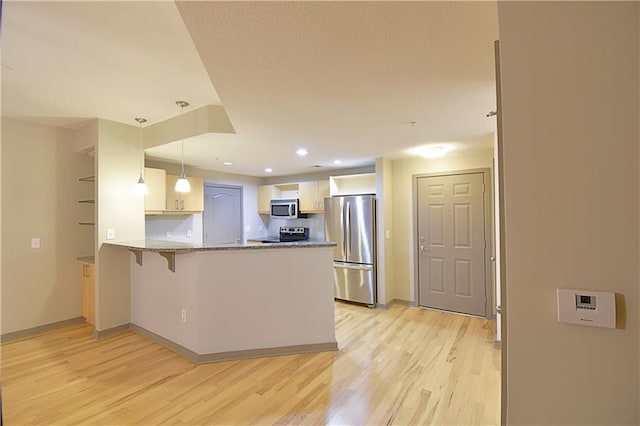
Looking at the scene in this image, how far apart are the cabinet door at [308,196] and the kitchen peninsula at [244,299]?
244 cm

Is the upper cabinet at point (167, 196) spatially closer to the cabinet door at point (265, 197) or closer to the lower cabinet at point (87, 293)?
the lower cabinet at point (87, 293)

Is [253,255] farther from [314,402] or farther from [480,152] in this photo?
[480,152]

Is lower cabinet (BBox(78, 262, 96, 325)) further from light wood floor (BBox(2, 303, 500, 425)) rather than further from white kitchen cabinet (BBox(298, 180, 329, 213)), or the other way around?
white kitchen cabinet (BBox(298, 180, 329, 213))

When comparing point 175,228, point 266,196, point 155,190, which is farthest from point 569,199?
point 266,196

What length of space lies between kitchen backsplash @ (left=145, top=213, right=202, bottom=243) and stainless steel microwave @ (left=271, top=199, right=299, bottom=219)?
1412 mm

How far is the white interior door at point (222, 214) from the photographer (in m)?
5.34

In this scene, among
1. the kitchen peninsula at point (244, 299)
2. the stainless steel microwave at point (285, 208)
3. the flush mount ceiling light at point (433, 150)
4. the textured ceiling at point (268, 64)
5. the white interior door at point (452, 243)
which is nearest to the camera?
the textured ceiling at point (268, 64)

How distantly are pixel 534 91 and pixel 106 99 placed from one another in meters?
3.26

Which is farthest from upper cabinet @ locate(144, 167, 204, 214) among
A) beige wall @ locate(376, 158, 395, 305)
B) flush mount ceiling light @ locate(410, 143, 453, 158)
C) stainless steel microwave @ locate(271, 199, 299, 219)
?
flush mount ceiling light @ locate(410, 143, 453, 158)

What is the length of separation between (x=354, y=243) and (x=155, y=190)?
2.97m

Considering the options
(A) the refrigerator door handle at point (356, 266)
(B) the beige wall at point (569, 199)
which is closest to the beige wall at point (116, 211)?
(A) the refrigerator door handle at point (356, 266)

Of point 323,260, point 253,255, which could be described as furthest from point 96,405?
point 323,260

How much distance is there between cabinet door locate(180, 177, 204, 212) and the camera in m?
4.50

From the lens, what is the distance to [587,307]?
82 cm
